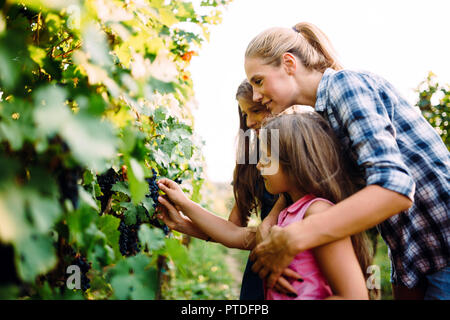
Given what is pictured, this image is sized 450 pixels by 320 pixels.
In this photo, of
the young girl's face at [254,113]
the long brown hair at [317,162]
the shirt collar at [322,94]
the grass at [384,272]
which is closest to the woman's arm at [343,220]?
the long brown hair at [317,162]

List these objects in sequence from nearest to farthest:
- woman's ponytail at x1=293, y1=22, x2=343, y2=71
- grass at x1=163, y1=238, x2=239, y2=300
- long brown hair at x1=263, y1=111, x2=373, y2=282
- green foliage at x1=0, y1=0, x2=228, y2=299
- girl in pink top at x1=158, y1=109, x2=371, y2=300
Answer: green foliage at x1=0, y1=0, x2=228, y2=299 → girl in pink top at x1=158, y1=109, x2=371, y2=300 → long brown hair at x1=263, y1=111, x2=373, y2=282 → woman's ponytail at x1=293, y1=22, x2=343, y2=71 → grass at x1=163, y1=238, x2=239, y2=300

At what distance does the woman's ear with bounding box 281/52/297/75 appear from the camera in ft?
6.36

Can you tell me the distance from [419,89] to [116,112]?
5898 millimetres

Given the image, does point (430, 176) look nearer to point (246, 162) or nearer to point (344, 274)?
point (344, 274)

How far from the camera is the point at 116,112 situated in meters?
1.07

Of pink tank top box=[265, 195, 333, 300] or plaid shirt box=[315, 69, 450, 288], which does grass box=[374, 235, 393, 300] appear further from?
pink tank top box=[265, 195, 333, 300]

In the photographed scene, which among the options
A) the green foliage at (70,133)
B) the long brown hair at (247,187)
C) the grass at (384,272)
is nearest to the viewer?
the green foliage at (70,133)

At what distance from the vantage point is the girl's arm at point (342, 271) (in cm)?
132

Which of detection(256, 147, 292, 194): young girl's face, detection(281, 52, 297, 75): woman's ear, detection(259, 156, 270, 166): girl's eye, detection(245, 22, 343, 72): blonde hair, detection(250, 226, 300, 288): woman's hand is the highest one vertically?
detection(245, 22, 343, 72): blonde hair

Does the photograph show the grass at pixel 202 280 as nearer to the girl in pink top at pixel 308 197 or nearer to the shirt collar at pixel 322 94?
the girl in pink top at pixel 308 197

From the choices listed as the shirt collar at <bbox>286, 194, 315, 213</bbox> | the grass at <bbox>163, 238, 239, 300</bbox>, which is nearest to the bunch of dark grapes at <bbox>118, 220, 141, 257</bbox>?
the shirt collar at <bbox>286, 194, 315, 213</bbox>

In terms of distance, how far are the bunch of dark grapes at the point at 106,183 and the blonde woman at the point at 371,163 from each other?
776mm

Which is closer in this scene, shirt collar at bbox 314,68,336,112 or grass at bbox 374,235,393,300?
shirt collar at bbox 314,68,336,112

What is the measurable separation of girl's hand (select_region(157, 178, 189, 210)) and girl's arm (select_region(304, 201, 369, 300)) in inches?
32.7
